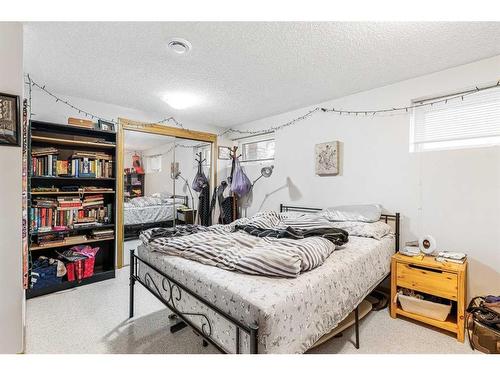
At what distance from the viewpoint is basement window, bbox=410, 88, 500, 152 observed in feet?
6.93

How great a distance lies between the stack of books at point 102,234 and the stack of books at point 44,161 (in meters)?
0.84

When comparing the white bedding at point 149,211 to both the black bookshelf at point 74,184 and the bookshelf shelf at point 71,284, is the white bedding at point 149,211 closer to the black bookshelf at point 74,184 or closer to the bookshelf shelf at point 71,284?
the black bookshelf at point 74,184

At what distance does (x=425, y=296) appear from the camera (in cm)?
211

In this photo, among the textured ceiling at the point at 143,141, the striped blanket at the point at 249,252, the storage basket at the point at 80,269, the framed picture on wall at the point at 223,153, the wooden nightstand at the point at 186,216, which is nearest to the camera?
the striped blanket at the point at 249,252

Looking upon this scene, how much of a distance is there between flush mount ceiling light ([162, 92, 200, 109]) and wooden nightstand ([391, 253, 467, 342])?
2935mm

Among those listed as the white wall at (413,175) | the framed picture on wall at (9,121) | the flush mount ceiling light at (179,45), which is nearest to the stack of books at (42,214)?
the framed picture on wall at (9,121)

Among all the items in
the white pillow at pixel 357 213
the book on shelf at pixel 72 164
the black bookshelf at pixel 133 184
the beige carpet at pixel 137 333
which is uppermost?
the book on shelf at pixel 72 164

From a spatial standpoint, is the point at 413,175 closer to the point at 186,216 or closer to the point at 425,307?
the point at 425,307

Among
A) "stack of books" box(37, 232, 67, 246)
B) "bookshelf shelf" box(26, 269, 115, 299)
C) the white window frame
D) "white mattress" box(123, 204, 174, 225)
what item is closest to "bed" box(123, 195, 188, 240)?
"white mattress" box(123, 204, 174, 225)

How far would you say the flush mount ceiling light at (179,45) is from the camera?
6.10 ft

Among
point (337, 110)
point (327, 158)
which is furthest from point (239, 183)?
point (337, 110)

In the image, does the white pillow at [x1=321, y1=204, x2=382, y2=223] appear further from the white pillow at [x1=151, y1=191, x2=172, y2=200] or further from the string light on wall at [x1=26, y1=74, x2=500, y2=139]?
the white pillow at [x1=151, y1=191, x2=172, y2=200]

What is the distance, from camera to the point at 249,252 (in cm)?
153

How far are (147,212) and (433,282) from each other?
12.1ft
